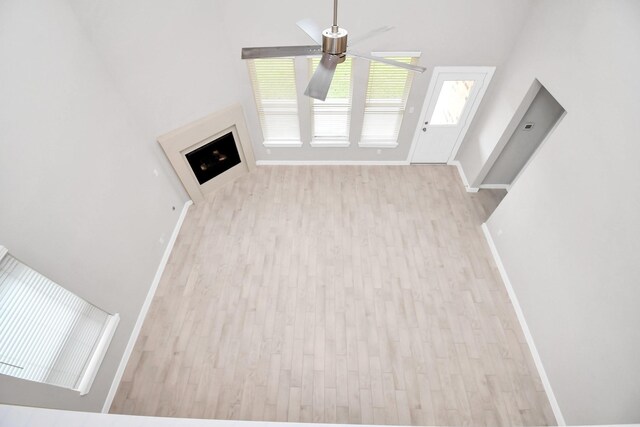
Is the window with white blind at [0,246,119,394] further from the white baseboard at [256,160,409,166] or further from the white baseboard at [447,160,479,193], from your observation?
the white baseboard at [447,160,479,193]

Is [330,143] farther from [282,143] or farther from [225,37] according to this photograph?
[225,37]

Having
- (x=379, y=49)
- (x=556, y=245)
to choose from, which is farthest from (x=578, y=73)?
(x=379, y=49)

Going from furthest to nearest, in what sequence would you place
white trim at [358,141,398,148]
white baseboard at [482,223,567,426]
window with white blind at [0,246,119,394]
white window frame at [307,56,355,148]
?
white trim at [358,141,398,148] < white window frame at [307,56,355,148] < white baseboard at [482,223,567,426] < window with white blind at [0,246,119,394]

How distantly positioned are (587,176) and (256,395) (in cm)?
422

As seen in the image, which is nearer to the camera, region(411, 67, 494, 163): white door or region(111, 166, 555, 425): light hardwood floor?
region(111, 166, 555, 425): light hardwood floor

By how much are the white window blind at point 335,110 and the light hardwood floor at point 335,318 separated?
0.99 meters

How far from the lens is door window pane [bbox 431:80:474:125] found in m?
4.79

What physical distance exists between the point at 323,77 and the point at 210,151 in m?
3.67

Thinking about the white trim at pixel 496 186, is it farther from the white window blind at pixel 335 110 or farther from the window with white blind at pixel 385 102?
the white window blind at pixel 335 110

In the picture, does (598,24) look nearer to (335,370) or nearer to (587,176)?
(587,176)

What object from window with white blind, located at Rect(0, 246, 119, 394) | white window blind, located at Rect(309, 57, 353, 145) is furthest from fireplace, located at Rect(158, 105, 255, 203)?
window with white blind, located at Rect(0, 246, 119, 394)

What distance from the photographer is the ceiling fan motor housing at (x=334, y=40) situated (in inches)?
65.6

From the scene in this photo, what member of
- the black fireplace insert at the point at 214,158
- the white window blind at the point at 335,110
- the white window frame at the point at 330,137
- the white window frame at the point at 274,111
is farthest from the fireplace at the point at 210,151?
the white window blind at the point at 335,110

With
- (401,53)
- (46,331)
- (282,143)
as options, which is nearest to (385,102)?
(401,53)
